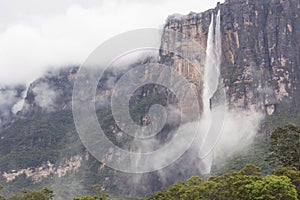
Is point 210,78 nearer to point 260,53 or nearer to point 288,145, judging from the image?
point 260,53

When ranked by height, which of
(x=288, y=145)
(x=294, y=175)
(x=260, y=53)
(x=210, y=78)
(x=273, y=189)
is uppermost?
(x=260, y=53)

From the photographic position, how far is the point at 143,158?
416 ft

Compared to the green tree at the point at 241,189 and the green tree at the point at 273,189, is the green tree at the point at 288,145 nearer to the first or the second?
the green tree at the point at 241,189

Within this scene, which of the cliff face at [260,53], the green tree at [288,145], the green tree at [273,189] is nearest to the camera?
the green tree at [273,189]

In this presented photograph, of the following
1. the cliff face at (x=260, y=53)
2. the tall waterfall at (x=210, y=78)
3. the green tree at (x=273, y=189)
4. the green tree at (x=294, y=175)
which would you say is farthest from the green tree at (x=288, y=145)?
the cliff face at (x=260, y=53)

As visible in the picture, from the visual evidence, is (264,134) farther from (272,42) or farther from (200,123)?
(272,42)

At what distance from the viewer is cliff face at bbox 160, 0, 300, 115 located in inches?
4798

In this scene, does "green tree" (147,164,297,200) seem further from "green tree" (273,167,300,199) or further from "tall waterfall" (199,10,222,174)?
"tall waterfall" (199,10,222,174)

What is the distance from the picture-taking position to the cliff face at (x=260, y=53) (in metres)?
122

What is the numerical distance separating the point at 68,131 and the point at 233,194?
15109 centimetres

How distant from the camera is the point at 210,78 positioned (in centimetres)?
13500

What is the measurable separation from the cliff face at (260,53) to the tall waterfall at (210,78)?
191 centimetres

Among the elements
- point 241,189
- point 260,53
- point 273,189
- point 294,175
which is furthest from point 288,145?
point 260,53

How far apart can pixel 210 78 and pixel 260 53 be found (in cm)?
1545
